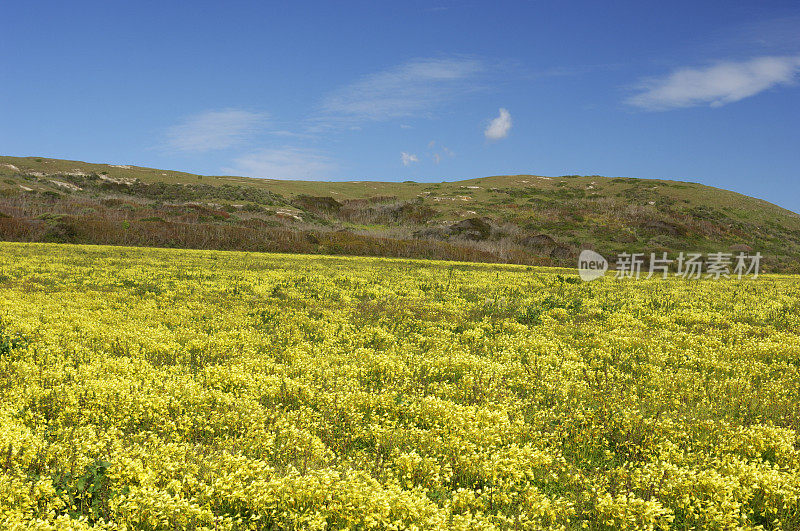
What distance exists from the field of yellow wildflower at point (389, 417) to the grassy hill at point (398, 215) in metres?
37.5

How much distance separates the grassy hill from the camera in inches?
2138

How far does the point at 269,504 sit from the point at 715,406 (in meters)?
A: 8.81

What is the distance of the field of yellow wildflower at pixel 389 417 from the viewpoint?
Answer: 5.78 meters

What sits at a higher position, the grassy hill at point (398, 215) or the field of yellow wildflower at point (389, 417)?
the grassy hill at point (398, 215)

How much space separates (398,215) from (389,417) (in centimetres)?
9091

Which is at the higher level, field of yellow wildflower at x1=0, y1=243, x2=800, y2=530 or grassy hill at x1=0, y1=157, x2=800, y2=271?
grassy hill at x1=0, y1=157, x2=800, y2=271

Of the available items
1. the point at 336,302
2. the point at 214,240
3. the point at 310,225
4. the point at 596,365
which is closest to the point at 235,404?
the point at 596,365

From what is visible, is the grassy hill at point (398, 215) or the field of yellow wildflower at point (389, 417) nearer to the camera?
the field of yellow wildflower at point (389, 417)

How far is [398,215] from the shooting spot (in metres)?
98.9

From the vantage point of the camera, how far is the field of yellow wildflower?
5.78m

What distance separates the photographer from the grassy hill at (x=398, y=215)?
54312 millimetres

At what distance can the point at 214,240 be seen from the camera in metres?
52.7

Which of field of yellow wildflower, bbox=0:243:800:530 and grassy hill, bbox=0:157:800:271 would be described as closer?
field of yellow wildflower, bbox=0:243:800:530

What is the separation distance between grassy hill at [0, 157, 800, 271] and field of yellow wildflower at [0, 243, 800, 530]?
123 feet
